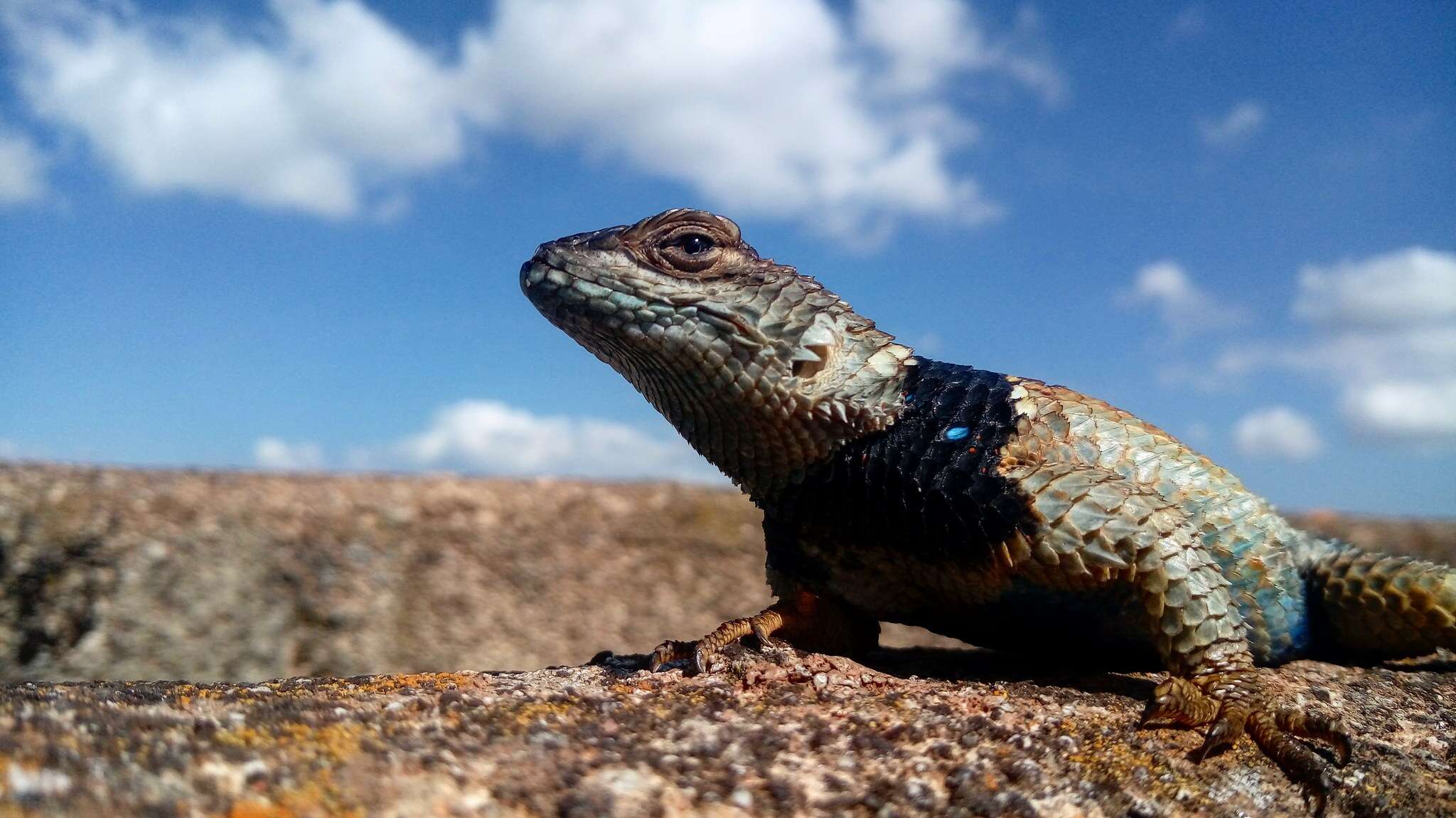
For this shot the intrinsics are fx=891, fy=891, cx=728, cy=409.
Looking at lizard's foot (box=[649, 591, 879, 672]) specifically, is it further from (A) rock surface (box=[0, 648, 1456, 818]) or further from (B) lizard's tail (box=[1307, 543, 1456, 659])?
(B) lizard's tail (box=[1307, 543, 1456, 659])

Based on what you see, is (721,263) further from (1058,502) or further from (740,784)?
(740,784)

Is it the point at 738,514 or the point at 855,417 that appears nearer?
the point at 855,417

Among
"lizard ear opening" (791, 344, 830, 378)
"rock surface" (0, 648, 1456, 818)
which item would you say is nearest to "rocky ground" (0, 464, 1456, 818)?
"rock surface" (0, 648, 1456, 818)

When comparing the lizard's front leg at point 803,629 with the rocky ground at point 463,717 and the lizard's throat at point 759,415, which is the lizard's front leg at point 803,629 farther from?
the lizard's throat at point 759,415

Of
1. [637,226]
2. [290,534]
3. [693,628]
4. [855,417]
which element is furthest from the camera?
[693,628]

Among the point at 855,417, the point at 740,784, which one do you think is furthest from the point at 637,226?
the point at 740,784

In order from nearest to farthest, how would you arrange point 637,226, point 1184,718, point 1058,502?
1. point 1184,718
2. point 1058,502
3. point 637,226

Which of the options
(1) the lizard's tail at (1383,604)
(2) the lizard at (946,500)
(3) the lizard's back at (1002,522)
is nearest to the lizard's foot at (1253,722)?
(2) the lizard at (946,500)
